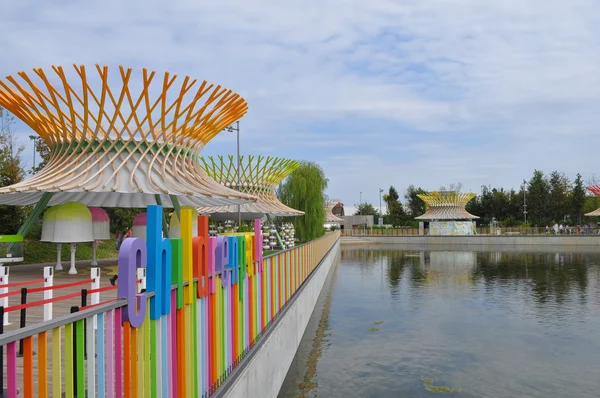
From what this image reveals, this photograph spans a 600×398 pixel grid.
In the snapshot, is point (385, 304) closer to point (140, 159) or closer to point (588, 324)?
point (588, 324)

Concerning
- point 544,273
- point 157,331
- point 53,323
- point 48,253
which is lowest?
point 544,273

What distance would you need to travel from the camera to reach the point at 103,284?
11648 millimetres

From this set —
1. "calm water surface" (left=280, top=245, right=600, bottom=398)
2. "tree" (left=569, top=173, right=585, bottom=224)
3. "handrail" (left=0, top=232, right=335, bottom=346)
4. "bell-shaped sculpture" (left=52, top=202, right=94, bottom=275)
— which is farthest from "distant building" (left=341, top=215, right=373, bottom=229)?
"handrail" (left=0, top=232, right=335, bottom=346)

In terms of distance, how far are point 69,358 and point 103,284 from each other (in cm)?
919

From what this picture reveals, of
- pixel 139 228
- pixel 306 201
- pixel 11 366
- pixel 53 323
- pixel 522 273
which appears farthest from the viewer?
pixel 306 201

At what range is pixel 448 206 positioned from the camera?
6494 centimetres

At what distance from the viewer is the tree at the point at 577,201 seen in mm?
69188

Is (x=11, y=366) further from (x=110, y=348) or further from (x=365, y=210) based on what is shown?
(x=365, y=210)

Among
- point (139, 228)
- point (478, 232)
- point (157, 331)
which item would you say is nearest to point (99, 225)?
point (139, 228)

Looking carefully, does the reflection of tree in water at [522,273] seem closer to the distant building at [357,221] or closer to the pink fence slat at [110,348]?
the pink fence slat at [110,348]

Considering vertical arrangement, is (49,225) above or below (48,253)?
above

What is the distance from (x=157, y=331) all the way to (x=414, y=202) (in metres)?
94.9

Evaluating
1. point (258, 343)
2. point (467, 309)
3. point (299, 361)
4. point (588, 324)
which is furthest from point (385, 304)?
point (258, 343)

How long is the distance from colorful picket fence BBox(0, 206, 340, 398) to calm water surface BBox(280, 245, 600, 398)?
3.22 m
